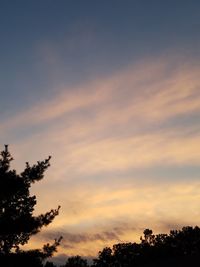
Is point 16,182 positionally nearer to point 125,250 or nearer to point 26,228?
point 26,228

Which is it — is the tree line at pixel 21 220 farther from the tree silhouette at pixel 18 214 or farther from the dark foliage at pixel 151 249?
the dark foliage at pixel 151 249

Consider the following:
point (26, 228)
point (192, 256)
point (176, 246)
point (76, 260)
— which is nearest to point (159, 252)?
point (176, 246)

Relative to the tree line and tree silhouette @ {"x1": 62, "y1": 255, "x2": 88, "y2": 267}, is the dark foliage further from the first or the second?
the tree line

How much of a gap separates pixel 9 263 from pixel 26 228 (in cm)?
252

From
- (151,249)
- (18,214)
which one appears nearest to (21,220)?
(18,214)

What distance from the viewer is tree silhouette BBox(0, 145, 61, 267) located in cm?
2986

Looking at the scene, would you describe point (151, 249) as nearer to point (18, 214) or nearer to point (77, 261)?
point (77, 261)

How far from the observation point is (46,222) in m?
32.5

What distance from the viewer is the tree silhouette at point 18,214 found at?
2986cm

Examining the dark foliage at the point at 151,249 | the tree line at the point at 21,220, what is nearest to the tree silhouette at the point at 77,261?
the dark foliage at the point at 151,249

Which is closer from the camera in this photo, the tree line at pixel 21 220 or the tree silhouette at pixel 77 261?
the tree line at pixel 21 220

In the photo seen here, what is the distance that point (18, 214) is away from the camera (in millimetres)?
31281

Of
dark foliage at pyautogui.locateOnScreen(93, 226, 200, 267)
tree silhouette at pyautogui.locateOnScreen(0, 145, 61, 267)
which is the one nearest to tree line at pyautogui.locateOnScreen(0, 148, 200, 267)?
tree silhouette at pyautogui.locateOnScreen(0, 145, 61, 267)

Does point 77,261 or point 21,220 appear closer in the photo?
point 21,220
